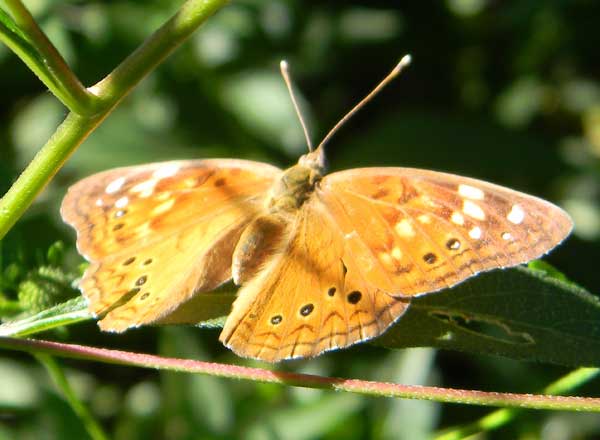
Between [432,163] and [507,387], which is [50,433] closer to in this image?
[507,387]

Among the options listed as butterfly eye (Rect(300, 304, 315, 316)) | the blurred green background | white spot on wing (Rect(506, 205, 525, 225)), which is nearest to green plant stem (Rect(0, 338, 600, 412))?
butterfly eye (Rect(300, 304, 315, 316))

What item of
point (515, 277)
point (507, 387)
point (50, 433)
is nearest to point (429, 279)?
point (515, 277)

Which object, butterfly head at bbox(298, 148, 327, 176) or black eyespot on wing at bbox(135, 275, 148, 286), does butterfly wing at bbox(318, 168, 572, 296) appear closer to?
butterfly head at bbox(298, 148, 327, 176)

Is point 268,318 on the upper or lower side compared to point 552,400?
upper

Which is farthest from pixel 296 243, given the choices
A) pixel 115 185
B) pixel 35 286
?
pixel 35 286

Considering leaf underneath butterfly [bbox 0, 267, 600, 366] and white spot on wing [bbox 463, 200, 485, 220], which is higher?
white spot on wing [bbox 463, 200, 485, 220]

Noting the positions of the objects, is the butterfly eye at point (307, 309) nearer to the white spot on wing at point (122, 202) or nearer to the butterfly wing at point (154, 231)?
the butterfly wing at point (154, 231)

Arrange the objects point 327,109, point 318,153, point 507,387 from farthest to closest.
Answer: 1. point 327,109
2. point 507,387
3. point 318,153
